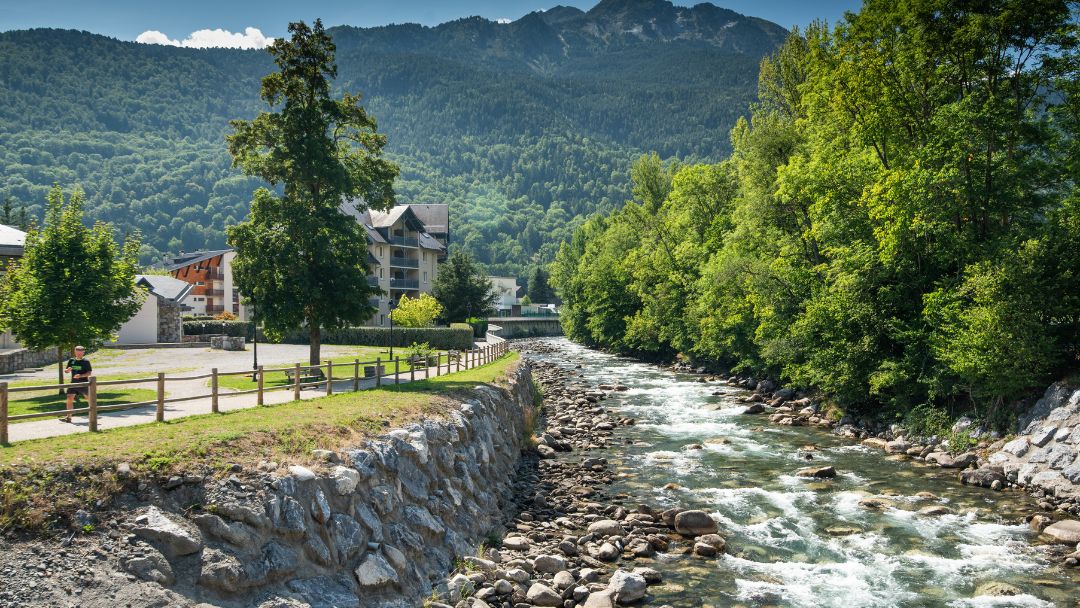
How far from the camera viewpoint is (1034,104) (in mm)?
24109

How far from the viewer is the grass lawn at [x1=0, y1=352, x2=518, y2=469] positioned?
10.6 m

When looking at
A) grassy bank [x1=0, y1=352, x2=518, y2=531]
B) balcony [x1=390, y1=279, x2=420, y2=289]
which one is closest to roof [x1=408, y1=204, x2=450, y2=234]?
balcony [x1=390, y1=279, x2=420, y2=289]

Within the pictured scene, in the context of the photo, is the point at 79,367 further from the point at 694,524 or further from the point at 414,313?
the point at 414,313

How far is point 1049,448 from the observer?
1902 centimetres

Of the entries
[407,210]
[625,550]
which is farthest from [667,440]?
[407,210]

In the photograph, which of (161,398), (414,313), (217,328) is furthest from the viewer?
(217,328)

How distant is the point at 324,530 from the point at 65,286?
644 inches

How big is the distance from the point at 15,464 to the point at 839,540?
50.5ft

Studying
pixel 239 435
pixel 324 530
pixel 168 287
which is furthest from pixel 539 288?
pixel 324 530

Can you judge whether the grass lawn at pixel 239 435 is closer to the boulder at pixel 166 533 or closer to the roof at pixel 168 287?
the boulder at pixel 166 533

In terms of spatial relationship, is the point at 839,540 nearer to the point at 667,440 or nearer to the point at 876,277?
the point at 667,440

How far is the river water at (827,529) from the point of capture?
12.9 metres

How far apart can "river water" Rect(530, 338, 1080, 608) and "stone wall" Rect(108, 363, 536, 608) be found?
14.6 feet

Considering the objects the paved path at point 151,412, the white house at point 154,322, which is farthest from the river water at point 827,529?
the white house at point 154,322
